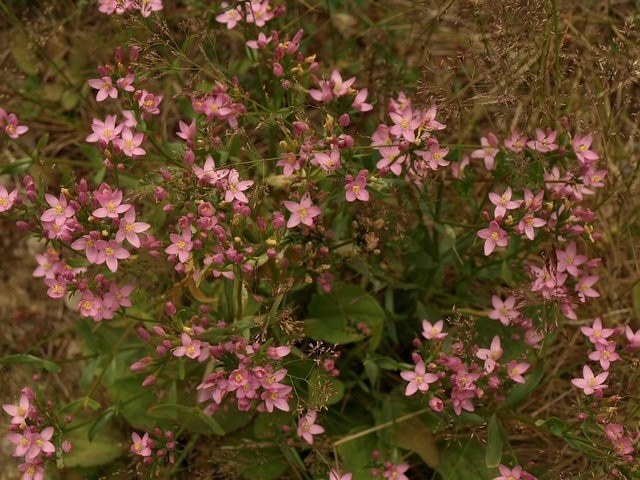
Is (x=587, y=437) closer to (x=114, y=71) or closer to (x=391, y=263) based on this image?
(x=391, y=263)

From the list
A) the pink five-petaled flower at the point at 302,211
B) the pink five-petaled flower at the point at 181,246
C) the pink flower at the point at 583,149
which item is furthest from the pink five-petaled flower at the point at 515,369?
the pink five-petaled flower at the point at 181,246

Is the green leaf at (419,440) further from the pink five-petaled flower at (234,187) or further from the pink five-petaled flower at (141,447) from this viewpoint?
the pink five-petaled flower at (234,187)

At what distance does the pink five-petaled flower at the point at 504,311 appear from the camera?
3586mm

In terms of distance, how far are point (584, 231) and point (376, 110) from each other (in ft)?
5.17

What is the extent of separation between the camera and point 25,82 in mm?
5234

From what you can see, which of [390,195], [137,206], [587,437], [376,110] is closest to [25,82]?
[137,206]

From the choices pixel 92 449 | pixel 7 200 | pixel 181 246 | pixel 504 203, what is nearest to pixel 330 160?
pixel 181 246

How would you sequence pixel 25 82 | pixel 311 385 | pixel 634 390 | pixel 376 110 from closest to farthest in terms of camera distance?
pixel 311 385 < pixel 634 390 < pixel 376 110 < pixel 25 82

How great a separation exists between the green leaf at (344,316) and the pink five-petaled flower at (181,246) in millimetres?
869

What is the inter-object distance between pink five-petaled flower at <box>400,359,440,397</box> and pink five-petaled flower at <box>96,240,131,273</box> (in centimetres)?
133

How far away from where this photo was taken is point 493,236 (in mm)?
3312

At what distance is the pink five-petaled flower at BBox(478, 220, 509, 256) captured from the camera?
3289 mm

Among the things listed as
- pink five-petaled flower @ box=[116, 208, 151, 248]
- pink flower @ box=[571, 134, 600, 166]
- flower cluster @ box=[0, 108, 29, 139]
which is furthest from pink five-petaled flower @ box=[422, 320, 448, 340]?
flower cluster @ box=[0, 108, 29, 139]

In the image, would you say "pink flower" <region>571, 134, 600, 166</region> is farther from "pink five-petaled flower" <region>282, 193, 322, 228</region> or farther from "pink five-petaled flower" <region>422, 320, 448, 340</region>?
"pink five-petaled flower" <region>282, 193, 322, 228</region>
